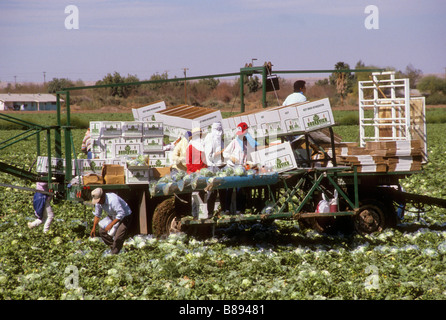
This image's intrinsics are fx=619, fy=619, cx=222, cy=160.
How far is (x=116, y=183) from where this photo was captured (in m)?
11.0

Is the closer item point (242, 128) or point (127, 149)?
point (242, 128)

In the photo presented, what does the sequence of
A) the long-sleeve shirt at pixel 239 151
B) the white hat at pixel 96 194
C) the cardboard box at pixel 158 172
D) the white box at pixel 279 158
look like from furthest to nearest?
the cardboard box at pixel 158 172, the long-sleeve shirt at pixel 239 151, the white box at pixel 279 158, the white hat at pixel 96 194

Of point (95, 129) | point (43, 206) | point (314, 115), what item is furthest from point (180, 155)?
point (43, 206)

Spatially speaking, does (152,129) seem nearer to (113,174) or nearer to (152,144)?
(152,144)

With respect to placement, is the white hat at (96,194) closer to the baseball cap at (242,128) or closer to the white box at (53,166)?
the white box at (53,166)

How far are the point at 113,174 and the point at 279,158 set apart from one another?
2945 mm

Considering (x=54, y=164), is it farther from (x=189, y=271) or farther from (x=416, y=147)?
(x=416, y=147)

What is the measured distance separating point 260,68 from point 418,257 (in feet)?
15.2

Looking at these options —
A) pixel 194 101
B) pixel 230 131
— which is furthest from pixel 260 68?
pixel 194 101

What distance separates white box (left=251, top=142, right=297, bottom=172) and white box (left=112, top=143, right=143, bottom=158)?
229 cm

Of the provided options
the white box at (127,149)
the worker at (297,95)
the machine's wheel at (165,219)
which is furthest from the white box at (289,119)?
the white box at (127,149)

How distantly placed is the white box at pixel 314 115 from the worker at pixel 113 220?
3344 mm

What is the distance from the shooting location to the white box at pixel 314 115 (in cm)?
1054

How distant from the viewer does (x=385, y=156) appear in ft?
37.6
